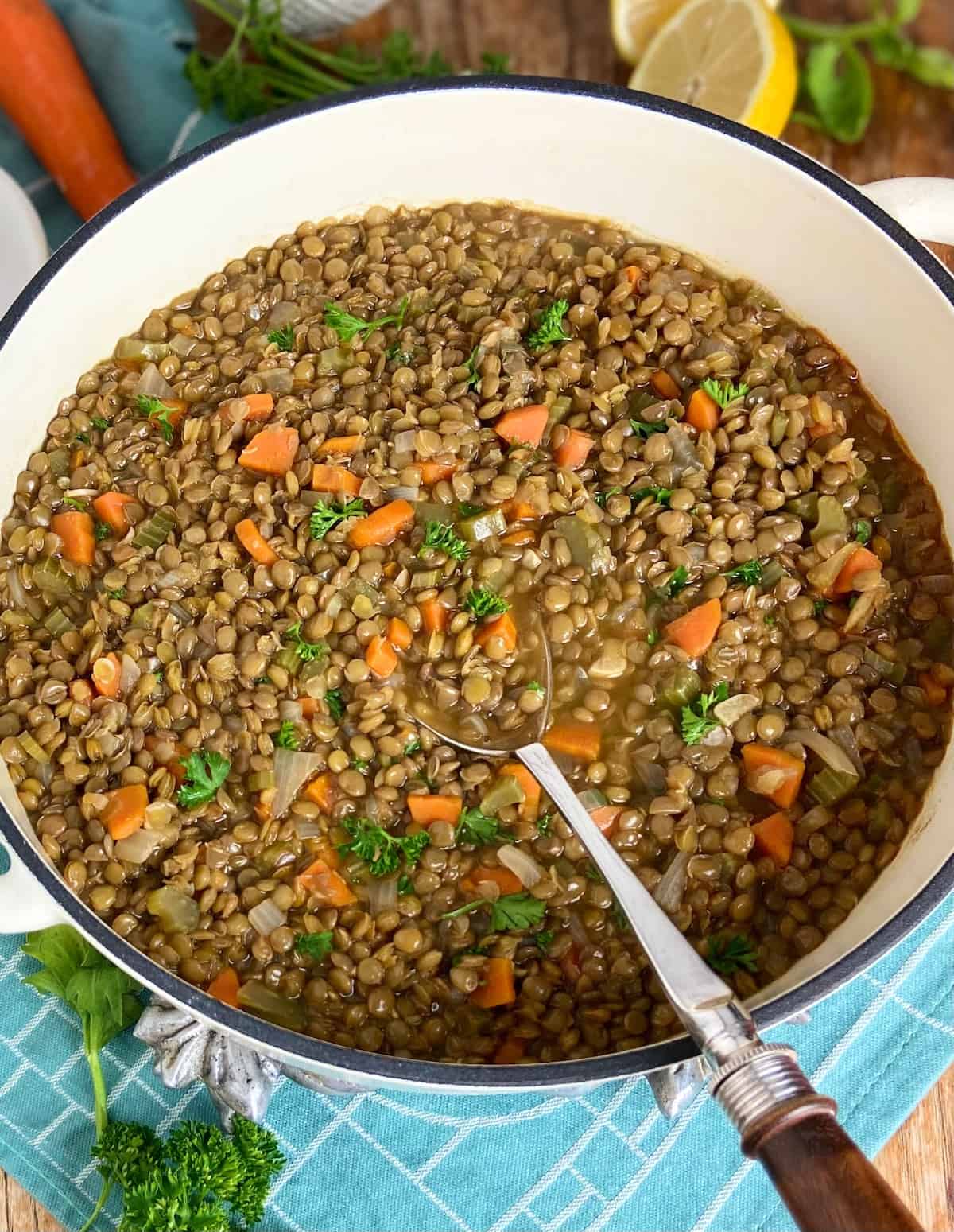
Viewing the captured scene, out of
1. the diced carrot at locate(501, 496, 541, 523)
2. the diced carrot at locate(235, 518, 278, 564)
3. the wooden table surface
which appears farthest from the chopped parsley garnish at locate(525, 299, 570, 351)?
the wooden table surface

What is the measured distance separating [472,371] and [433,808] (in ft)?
3.98

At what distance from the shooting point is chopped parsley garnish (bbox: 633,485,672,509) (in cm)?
347

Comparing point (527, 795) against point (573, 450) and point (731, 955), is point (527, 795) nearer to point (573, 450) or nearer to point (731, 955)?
point (731, 955)

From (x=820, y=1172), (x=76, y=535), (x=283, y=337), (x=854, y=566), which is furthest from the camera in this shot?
(x=283, y=337)

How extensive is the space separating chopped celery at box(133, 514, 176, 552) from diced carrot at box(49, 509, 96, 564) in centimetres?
14

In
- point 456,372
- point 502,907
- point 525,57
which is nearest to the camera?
point 502,907

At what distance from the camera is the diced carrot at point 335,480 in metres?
3.48

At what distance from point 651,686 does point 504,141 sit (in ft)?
5.41

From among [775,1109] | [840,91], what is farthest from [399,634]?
[840,91]

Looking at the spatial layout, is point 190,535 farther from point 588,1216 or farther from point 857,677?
point 588,1216

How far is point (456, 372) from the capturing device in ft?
11.8

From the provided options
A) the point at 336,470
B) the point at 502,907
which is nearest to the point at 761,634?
the point at 502,907

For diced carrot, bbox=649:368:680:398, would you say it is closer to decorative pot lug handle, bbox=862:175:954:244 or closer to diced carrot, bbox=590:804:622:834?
decorative pot lug handle, bbox=862:175:954:244

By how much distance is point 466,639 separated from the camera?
330 cm
